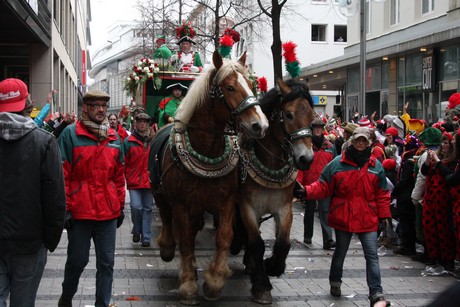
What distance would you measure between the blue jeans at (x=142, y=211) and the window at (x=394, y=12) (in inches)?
732

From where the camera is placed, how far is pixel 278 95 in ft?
23.1

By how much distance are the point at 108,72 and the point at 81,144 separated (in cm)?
13227

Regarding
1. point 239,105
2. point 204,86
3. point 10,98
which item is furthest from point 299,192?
point 10,98

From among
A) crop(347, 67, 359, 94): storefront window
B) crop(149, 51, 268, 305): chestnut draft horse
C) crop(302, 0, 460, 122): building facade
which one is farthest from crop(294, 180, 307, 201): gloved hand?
crop(347, 67, 359, 94): storefront window

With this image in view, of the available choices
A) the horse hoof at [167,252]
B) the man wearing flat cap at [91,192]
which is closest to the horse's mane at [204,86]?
the man wearing flat cap at [91,192]

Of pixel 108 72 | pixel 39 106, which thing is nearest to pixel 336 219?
pixel 39 106

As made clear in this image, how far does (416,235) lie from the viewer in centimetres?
988

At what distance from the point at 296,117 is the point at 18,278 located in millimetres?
3341

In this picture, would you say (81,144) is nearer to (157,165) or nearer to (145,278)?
(157,165)

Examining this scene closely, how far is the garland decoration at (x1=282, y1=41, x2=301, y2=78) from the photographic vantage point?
730cm

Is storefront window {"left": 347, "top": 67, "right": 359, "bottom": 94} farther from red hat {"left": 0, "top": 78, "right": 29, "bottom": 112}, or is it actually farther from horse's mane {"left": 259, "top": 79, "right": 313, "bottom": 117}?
red hat {"left": 0, "top": 78, "right": 29, "bottom": 112}

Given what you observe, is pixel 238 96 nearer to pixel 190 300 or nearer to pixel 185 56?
pixel 190 300

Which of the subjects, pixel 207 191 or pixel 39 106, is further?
pixel 39 106

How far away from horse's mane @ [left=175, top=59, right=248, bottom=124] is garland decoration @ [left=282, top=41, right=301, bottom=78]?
34.8 inches
